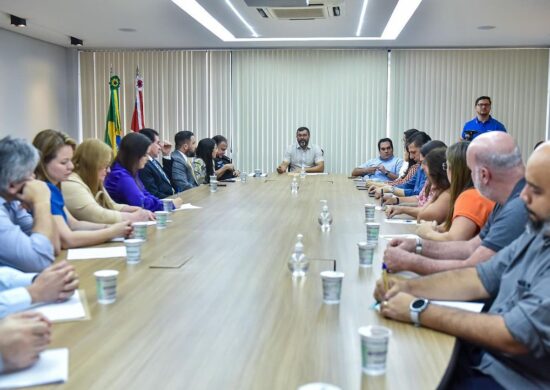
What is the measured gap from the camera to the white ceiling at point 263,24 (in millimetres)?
6387

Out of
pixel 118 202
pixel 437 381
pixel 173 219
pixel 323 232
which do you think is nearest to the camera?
pixel 437 381

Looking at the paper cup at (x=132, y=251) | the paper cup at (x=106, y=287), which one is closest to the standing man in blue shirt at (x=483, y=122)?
the paper cup at (x=132, y=251)

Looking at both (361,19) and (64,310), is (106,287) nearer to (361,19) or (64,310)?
(64,310)

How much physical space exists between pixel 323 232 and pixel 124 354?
2.05 m

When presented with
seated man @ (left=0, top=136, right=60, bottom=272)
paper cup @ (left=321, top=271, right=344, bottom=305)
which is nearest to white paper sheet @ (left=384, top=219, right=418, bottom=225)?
paper cup @ (left=321, top=271, right=344, bottom=305)

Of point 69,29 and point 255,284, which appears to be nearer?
point 255,284

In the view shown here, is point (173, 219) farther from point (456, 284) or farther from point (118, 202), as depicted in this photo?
point (456, 284)

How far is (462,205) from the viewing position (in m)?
2.97

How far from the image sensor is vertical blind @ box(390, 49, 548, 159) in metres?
9.04

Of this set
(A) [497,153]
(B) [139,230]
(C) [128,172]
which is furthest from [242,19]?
(A) [497,153]

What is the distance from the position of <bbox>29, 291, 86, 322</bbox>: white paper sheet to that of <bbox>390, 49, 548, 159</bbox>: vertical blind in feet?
26.4

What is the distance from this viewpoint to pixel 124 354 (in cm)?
151

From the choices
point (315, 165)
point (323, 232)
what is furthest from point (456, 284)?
point (315, 165)

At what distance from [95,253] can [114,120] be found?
7145mm
